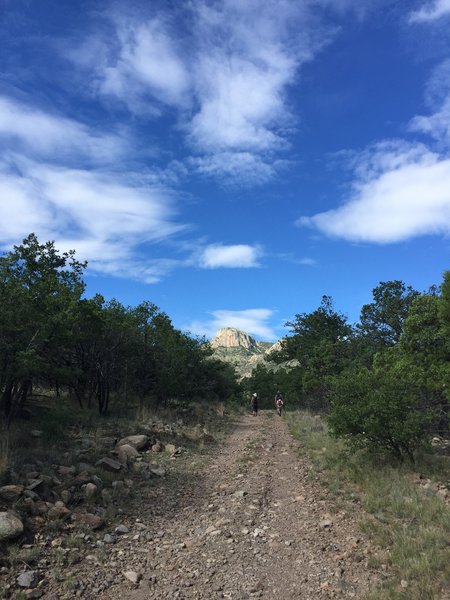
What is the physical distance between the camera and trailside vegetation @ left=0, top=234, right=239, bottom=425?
42.9ft

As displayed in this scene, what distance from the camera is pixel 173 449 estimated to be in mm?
13492

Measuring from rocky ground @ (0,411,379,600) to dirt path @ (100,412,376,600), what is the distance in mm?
15

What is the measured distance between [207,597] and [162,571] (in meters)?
0.93

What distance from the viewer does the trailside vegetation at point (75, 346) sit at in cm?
1309

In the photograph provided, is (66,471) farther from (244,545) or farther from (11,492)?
(244,545)

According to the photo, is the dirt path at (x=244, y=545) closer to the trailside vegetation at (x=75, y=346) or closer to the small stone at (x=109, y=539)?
the small stone at (x=109, y=539)

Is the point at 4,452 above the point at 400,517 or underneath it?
above

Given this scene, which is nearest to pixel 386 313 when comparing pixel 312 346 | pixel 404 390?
pixel 312 346

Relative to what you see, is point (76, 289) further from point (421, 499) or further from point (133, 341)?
point (421, 499)

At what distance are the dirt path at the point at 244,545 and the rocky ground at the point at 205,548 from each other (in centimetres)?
1

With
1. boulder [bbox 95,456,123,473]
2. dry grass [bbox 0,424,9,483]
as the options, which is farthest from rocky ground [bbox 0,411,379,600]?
dry grass [bbox 0,424,9,483]

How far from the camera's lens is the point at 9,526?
248 inches

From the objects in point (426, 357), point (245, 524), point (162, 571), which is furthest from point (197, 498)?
point (426, 357)

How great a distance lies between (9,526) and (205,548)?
2.89 m
